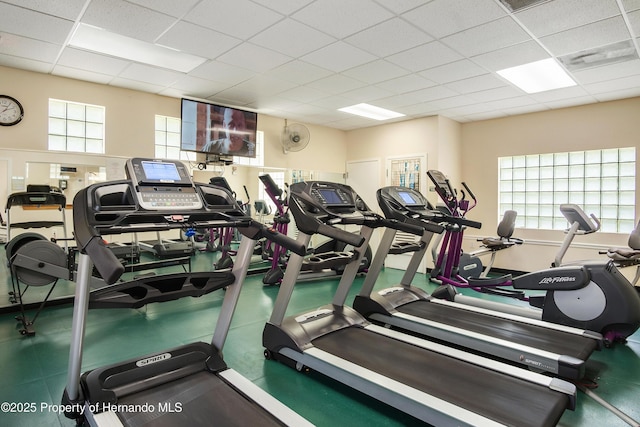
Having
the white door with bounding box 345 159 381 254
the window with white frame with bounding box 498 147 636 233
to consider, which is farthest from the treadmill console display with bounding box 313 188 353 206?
the window with white frame with bounding box 498 147 636 233

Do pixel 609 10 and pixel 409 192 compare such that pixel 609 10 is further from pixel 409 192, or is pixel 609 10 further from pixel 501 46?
pixel 409 192

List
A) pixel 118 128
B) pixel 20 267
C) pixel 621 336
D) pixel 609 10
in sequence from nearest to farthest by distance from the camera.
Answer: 1. pixel 609 10
2. pixel 621 336
3. pixel 20 267
4. pixel 118 128

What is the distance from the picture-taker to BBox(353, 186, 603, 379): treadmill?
2.68 meters

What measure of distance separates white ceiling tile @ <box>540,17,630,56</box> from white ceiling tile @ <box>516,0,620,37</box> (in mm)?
113

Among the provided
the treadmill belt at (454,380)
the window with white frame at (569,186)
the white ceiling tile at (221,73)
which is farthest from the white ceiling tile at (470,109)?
the treadmill belt at (454,380)

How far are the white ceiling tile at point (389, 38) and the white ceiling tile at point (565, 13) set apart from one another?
0.85 meters

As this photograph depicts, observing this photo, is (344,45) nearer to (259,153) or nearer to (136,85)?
(136,85)

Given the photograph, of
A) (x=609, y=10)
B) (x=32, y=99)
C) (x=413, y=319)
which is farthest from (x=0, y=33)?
(x=609, y=10)

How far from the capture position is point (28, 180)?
4211 millimetres

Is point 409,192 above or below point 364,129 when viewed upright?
below

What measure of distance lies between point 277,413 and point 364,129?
651cm

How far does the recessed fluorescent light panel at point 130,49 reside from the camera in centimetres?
350

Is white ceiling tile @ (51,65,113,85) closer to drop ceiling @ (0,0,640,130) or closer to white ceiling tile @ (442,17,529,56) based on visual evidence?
drop ceiling @ (0,0,640,130)

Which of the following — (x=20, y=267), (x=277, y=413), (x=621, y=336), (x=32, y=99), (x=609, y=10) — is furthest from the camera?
(x=32, y=99)
